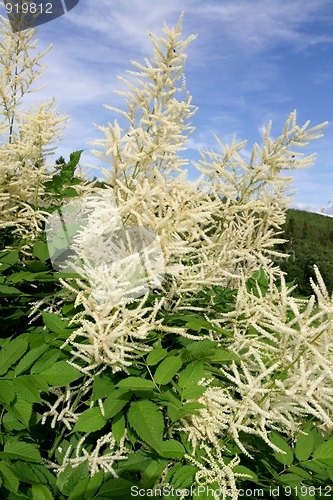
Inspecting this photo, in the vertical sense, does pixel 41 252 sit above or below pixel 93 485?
above

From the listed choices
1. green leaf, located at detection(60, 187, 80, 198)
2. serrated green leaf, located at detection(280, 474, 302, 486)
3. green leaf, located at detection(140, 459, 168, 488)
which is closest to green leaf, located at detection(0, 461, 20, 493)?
green leaf, located at detection(140, 459, 168, 488)

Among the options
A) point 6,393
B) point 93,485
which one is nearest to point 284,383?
point 93,485

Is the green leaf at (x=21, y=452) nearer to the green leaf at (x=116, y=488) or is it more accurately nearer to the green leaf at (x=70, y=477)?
the green leaf at (x=70, y=477)

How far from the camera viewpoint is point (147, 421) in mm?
1870

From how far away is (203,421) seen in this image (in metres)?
2.17

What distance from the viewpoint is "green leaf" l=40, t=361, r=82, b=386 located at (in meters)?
2.04

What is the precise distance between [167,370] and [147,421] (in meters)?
0.27

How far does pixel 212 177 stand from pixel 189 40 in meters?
1.05

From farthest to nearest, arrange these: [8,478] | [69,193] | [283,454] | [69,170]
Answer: [69,170], [69,193], [283,454], [8,478]

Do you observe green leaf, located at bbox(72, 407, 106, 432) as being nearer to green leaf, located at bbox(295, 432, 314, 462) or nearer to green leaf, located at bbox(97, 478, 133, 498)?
green leaf, located at bbox(97, 478, 133, 498)

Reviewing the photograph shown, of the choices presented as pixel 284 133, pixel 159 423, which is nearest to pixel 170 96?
pixel 284 133

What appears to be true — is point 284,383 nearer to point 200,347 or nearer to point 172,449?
point 200,347

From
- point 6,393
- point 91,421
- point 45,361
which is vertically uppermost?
point 45,361

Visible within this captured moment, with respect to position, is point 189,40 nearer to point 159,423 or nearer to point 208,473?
point 159,423
